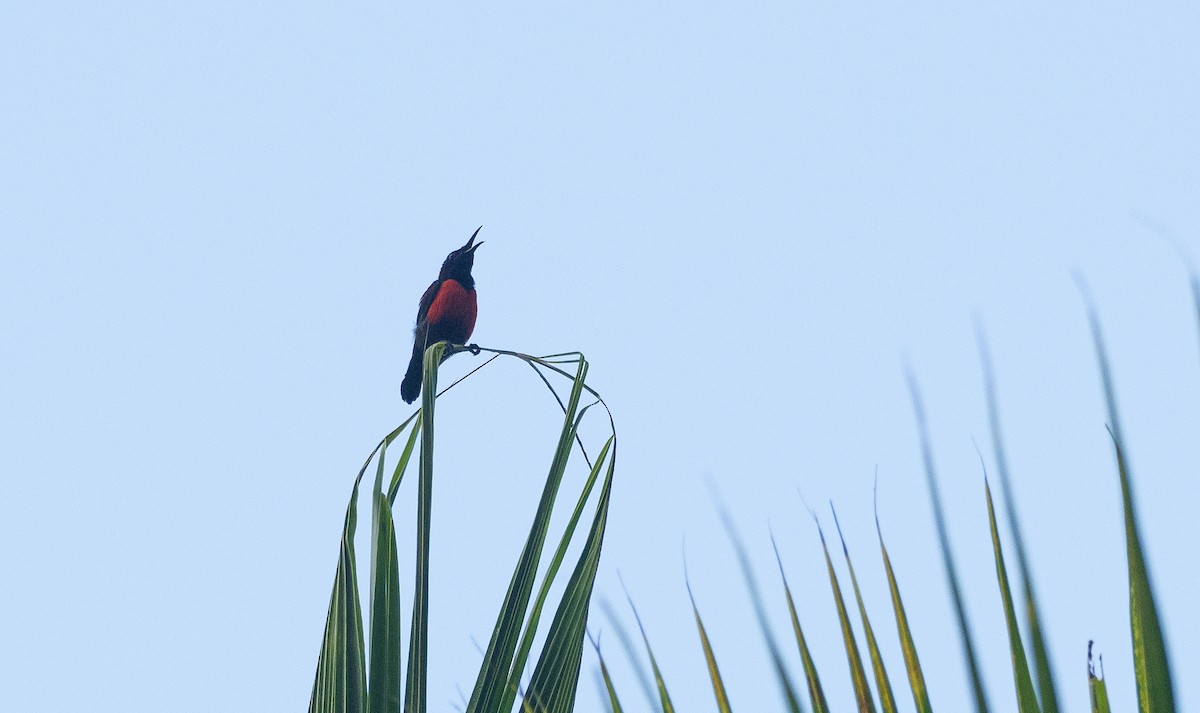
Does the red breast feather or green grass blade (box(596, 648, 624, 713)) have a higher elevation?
the red breast feather

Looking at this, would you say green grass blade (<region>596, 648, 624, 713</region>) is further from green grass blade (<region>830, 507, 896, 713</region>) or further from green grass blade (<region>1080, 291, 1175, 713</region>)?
green grass blade (<region>1080, 291, 1175, 713</region>)

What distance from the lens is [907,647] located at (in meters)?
0.79

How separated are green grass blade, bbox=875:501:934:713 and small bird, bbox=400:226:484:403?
4367mm

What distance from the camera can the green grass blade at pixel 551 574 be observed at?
114 cm

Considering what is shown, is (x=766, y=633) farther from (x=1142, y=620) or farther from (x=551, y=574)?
(x=551, y=574)

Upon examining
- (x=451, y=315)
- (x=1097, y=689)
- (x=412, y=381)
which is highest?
(x=451, y=315)

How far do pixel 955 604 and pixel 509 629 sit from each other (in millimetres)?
535

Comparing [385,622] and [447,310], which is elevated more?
[447,310]

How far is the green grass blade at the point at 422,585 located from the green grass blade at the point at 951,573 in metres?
0.53

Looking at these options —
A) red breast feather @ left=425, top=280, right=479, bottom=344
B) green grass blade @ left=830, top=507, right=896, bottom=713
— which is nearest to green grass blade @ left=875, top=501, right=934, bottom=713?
green grass blade @ left=830, top=507, right=896, bottom=713

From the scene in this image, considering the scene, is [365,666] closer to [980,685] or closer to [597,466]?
A: [597,466]

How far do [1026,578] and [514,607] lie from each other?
56 centimetres

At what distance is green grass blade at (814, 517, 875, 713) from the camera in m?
0.77

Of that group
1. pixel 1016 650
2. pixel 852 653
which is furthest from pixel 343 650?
pixel 1016 650
